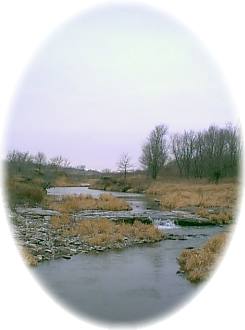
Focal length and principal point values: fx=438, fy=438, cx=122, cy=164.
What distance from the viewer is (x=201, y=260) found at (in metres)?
13.0

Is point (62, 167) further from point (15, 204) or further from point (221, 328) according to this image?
point (221, 328)

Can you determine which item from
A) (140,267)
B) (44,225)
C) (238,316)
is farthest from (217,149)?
(238,316)

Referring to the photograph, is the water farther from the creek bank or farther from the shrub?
the shrub

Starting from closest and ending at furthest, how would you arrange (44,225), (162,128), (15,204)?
(44,225)
(15,204)
(162,128)

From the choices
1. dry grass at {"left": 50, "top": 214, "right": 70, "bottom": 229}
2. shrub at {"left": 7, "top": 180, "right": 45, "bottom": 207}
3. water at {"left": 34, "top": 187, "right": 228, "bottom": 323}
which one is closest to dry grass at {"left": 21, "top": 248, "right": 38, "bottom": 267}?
water at {"left": 34, "top": 187, "right": 228, "bottom": 323}

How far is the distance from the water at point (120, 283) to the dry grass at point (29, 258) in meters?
0.24

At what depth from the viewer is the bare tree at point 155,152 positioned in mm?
65912

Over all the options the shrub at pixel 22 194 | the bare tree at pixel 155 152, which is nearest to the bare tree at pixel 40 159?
the bare tree at pixel 155 152

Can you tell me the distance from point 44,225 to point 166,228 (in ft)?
20.0

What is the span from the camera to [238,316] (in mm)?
8914

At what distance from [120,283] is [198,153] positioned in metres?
55.4

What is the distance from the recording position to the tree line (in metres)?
56.4

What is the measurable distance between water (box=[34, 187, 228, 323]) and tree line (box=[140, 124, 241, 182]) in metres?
39.2

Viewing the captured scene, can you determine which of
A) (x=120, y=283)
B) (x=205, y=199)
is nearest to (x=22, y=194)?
(x=205, y=199)
